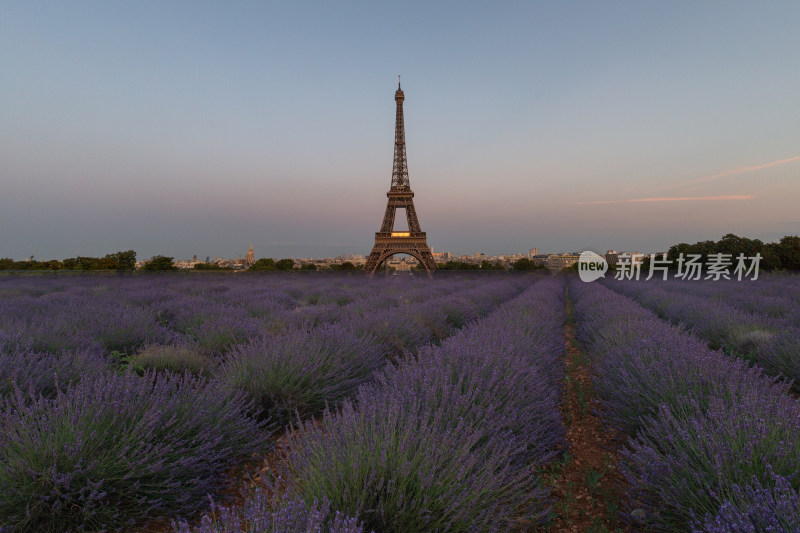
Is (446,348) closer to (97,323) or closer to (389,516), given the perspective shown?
(389,516)

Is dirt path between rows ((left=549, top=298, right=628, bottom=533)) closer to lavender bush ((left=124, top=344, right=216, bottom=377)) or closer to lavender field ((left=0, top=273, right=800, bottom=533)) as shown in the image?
lavender field ((left=0, top=273, right=800, bottom=533))

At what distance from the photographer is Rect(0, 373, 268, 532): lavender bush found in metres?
1.40

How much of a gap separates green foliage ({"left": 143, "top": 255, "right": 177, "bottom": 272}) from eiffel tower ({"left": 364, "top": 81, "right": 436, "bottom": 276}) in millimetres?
12325

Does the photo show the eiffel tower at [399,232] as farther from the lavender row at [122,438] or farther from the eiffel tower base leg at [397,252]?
the lavender row at [122,438]

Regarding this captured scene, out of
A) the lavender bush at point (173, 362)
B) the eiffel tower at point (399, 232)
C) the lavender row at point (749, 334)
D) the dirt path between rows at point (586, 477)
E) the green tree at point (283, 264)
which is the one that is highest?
the eiffel tower at point (399, 232)

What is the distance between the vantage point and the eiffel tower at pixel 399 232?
84.3 ft

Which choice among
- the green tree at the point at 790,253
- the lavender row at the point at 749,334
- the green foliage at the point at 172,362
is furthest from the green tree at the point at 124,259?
the green tree at the point at 790,253

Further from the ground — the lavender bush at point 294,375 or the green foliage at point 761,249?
the green foliage at point 761,249

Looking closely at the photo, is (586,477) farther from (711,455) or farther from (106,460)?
(106,460)

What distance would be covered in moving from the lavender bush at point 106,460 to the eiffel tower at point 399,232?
23.0 metres

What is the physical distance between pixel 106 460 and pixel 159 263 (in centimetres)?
2416

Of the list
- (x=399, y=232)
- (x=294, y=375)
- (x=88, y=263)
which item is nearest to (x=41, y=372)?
(x=294, y=375)

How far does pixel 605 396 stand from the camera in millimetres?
3119

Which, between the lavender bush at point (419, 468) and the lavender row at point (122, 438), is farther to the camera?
the lavender row at point (122, 438)
